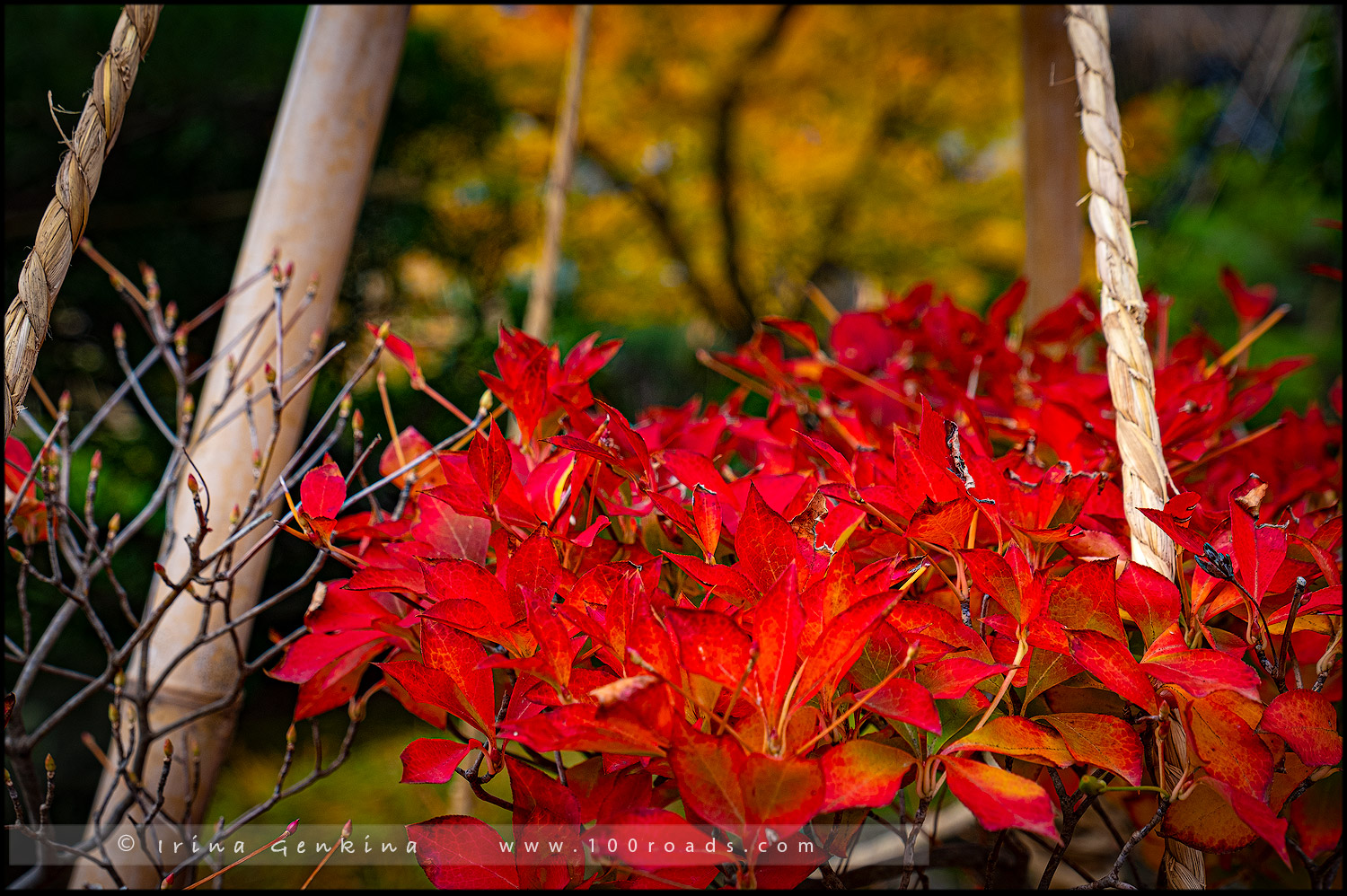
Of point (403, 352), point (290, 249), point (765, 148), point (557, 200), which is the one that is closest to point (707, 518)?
point (403, 352)

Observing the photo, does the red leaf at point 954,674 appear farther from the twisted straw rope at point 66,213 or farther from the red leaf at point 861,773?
the twisted straw rope at point 66,213

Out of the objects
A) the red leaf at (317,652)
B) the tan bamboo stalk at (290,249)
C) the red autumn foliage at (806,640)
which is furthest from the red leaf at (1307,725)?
the tan bamboo stalk at (290,249)

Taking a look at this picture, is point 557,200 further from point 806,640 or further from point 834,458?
point 806,640

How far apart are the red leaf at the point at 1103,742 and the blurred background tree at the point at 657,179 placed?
2.43ft

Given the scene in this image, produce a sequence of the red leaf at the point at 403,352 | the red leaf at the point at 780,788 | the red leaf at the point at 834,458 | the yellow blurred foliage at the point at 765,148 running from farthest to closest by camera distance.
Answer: the yellow blurred foliage at the point at 765,148
the red leaf at the point at 403,352
the red leaf at the point at 834,458
the red leaf at the point at 780,788

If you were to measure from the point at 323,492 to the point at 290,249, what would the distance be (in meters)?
0.39

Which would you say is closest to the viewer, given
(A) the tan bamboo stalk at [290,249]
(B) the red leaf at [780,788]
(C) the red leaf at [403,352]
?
(B) the red leaf at [780,788]

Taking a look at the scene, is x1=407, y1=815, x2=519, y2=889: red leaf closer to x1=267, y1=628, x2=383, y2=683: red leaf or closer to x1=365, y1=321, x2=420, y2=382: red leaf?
x1=267, y1=628, x2=383, y2=683: red leaf

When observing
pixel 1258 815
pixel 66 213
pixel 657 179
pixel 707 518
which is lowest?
pixel 1258 815

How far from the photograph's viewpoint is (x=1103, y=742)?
0.91 ft

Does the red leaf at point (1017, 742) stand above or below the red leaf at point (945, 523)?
below

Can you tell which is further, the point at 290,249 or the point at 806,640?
the point at 290,249

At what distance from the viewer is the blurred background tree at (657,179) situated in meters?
1.26

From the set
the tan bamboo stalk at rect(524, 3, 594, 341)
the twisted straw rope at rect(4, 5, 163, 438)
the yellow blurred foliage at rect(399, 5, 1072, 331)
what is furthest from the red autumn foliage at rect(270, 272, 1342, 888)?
the yellow blurred foliage at rect(399, 5, 1072, 331)
